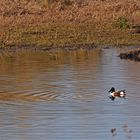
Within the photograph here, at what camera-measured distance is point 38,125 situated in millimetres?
12562

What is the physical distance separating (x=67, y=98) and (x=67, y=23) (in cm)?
1535

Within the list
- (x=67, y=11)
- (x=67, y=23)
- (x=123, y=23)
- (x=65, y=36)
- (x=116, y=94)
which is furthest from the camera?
(x=67, y=11)

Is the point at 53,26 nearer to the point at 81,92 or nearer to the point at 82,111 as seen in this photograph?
the point at 81,92

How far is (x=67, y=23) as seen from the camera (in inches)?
Result: 1203

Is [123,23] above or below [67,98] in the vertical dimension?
above

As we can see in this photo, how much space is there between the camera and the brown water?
12102mm

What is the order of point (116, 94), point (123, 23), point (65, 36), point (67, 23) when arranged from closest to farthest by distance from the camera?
point (116, 94), point (65, 36), point (123, 23), point (67, 23)

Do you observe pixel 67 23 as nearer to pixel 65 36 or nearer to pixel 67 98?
pixel 65 36

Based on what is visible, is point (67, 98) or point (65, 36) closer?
point (67, 98)

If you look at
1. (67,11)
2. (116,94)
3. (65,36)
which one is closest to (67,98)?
(116,94)

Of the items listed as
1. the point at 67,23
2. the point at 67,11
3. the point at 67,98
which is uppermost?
the point at 67,11

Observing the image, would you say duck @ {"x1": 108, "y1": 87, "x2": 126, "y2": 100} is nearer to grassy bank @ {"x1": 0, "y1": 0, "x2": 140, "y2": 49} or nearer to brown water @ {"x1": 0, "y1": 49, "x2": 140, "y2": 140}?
brown water @ {"x1": 0, "y1": 49, "x2": 140, "y2": 140}

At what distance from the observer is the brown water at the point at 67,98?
12102mm

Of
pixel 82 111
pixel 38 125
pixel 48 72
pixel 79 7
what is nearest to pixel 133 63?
pixel 48 72
